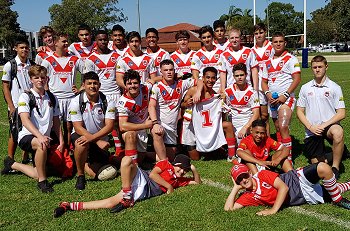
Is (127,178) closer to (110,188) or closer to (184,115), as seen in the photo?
(110,188)

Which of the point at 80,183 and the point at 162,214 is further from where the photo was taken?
the point at 80,183

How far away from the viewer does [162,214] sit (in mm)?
4746

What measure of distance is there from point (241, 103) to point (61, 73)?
3.08 metres

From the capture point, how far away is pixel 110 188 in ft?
18.9

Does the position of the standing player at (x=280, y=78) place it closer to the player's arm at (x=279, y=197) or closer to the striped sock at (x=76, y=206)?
the player's arm at (x=279, y=197)

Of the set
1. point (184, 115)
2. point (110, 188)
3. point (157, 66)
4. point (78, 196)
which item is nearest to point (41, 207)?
point (78, 196)

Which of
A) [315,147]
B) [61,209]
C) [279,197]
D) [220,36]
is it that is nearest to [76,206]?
[61,209]

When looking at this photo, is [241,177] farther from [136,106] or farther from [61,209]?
[136,106]

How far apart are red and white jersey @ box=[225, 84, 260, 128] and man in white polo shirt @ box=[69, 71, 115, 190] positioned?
196 centimetres

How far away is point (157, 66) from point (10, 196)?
340 centimetres

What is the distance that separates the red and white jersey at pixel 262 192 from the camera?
15.5 feet

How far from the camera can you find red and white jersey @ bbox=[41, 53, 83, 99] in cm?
716

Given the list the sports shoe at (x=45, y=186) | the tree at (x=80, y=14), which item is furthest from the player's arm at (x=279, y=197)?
the tree at (x=80, y=14)

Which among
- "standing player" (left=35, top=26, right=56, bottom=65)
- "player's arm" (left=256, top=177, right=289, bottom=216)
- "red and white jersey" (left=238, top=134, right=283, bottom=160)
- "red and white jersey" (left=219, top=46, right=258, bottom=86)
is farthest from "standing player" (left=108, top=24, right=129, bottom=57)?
"player's arm" (left=256, top=177, right=289, bottom=216)
